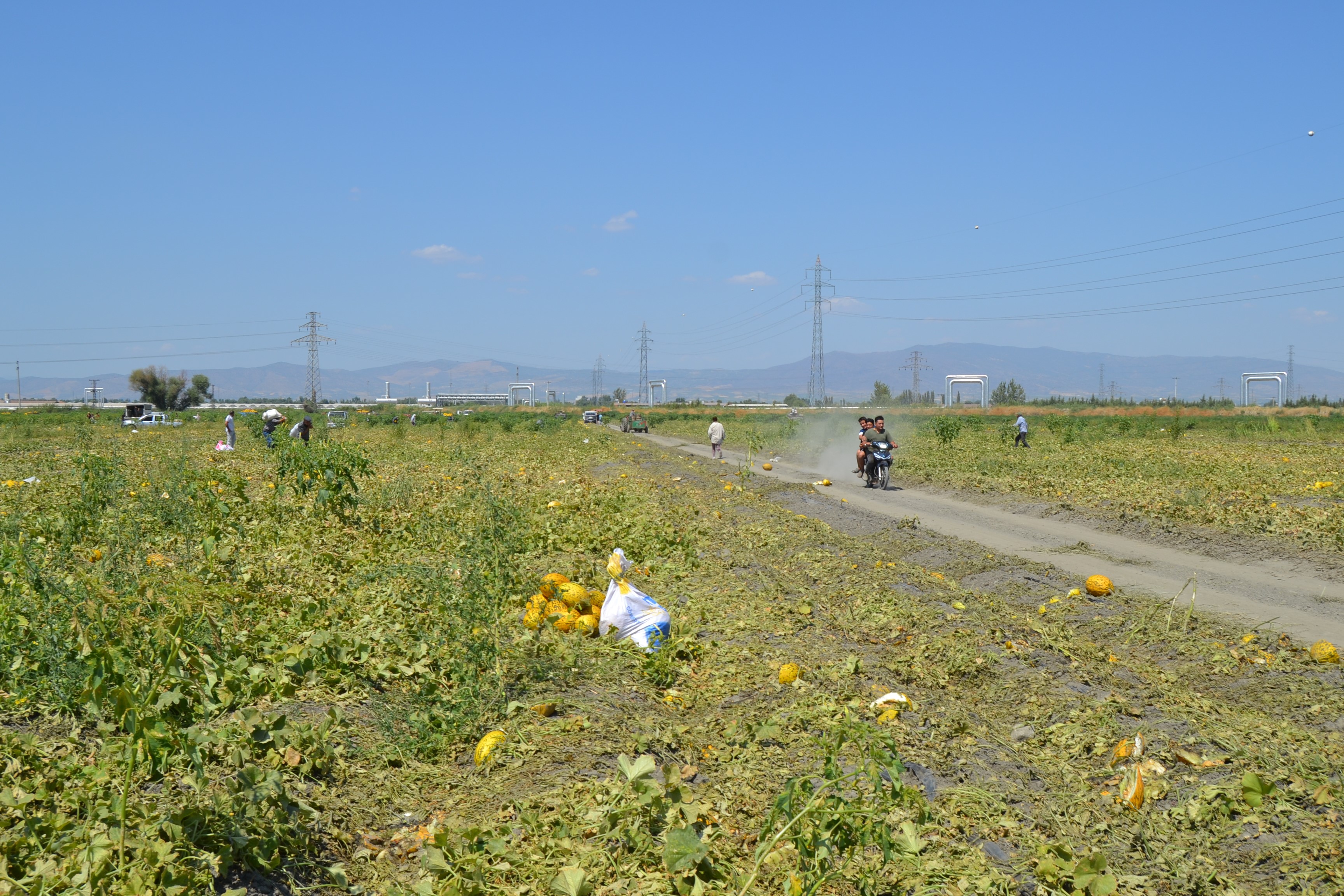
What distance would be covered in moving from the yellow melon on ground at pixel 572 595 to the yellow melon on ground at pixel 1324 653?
599cm

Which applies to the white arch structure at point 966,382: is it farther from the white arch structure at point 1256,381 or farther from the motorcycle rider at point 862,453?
the motorcycle rider at point 862,453

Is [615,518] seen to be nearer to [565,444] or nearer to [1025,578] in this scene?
[1025,578]

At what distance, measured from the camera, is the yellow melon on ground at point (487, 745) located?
5203 millimetres

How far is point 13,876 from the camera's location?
3.50 metres

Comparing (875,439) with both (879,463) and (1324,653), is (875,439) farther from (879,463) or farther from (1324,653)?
(1324,653)

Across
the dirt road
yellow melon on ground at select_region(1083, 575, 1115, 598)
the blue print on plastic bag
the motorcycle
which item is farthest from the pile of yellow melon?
the motorcycle

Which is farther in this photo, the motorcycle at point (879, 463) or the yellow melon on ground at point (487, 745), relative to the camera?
the motorcycle at point (879, 463)

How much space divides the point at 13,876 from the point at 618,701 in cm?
338

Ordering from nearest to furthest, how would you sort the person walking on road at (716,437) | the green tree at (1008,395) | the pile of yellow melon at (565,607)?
1. the pile of yellow melon at (565,607)
2. the person walking on road at (716,437)
3. the green tree at (1008,395)

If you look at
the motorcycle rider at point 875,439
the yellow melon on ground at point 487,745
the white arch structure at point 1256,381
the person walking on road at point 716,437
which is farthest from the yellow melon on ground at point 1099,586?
the white arch structure at point 1256,381

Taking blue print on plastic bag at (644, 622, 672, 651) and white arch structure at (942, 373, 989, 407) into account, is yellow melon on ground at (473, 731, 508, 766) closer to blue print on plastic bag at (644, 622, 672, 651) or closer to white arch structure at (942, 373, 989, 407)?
blue print on plastic bag at (644, 622, 672, 651)

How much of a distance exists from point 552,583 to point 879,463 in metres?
15.0

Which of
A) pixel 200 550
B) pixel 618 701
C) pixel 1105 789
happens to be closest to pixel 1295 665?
pixel 1105 789

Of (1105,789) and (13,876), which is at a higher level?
(13,876)
